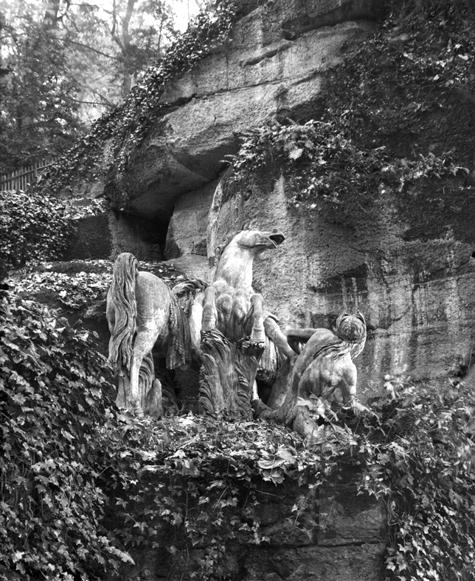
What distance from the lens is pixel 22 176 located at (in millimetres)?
18672

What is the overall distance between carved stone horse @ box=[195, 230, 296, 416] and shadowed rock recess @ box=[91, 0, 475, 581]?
1626mm

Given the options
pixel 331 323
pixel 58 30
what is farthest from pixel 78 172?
pixel 58 30

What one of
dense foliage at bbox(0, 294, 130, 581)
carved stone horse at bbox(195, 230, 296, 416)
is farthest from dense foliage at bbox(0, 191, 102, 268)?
dense foliage at bbox(0, 294, 130, 581)

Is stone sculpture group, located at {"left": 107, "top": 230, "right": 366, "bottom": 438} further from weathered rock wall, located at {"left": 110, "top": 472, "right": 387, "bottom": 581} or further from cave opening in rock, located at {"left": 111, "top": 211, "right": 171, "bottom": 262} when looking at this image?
cave opening in rock, located at {"left": 111, "top": 211, "right": 171, "bottom": 262}

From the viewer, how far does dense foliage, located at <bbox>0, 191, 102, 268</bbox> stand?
15.2 metres

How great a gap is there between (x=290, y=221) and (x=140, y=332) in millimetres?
3474

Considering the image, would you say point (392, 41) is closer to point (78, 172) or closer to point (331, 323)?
point (331, 323)

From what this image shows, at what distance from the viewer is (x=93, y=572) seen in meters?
8.42

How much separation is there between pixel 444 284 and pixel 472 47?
2974 mm

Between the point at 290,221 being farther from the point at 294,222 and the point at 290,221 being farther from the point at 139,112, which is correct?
the point at 139,112

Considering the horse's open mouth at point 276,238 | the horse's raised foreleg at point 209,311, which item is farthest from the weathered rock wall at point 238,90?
the horse's raised foreleg at point 209,311

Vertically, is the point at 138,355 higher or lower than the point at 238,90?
lower

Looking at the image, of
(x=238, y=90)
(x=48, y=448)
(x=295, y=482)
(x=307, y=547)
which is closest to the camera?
(x=48, y=448)

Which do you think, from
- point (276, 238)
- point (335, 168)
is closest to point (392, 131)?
point (335, 168)
